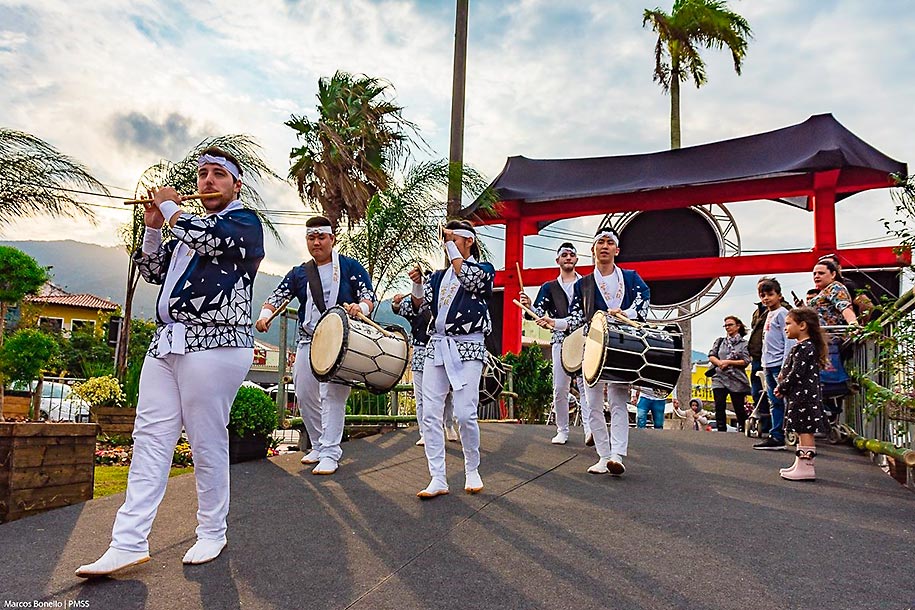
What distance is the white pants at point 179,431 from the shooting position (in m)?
3.14

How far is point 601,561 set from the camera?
3.29 meters

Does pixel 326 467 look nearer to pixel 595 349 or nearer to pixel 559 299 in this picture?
pixel 595 349

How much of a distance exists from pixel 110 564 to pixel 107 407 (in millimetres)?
7327

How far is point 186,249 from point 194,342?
46 cm

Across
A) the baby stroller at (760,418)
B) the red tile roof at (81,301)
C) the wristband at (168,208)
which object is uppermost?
the red tile roof at (81,301)

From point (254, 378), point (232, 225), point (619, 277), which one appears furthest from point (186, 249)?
point (254, 378)

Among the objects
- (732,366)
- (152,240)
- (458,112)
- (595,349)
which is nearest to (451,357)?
(595,349)

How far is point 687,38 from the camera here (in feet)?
68.1

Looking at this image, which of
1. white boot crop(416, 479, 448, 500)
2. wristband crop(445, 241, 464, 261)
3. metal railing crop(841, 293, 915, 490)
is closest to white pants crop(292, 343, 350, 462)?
white boot crop(416, 479, 448, 500)

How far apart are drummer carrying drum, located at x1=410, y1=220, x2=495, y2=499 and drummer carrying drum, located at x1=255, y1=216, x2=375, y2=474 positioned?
828mm

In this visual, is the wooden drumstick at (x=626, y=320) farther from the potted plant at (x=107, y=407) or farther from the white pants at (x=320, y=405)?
the potted plant at (x=107, y=407)

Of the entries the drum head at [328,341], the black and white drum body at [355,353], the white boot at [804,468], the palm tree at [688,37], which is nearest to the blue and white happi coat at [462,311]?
the black and white drum body at [355,353]

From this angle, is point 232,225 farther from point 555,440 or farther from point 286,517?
point 555,440

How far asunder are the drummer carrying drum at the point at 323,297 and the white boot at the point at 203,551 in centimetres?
221
